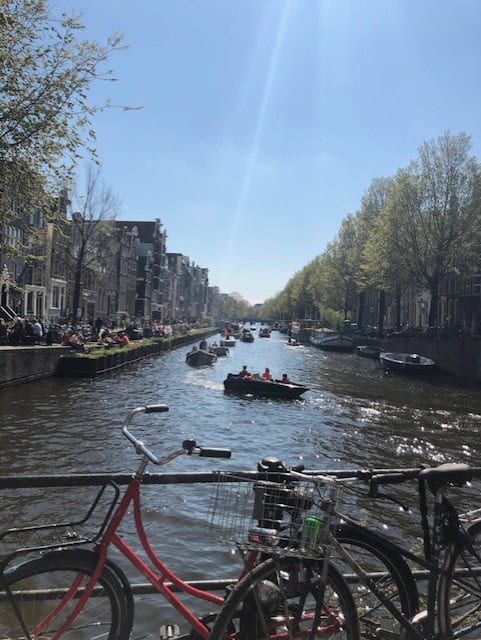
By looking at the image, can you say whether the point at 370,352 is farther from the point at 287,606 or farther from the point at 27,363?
the point at 287,606

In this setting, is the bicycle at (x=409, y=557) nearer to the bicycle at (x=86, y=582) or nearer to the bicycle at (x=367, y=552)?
the bicycle at (x=367, y=552)

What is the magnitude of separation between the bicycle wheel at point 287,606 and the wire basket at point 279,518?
0.30ft

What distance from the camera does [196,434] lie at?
771 inches

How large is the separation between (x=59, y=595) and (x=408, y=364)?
4184cm

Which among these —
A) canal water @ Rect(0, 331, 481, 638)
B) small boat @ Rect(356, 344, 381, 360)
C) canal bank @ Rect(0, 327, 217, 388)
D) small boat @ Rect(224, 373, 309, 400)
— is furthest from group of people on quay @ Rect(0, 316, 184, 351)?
small boat @ Rect(356, 344, 381, 360)

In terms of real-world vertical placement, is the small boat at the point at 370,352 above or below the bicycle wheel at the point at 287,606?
below

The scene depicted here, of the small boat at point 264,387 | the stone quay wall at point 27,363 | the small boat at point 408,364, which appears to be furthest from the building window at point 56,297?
the small boat at point 264,387

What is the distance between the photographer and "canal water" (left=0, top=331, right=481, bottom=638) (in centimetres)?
1002

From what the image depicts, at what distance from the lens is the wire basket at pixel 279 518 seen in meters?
2.92

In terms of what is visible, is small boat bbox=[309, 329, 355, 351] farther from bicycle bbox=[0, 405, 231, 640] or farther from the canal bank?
bicycle bbox=[0, 405, 231, 640]

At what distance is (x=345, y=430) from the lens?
21281mm

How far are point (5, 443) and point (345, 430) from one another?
36.6 feet

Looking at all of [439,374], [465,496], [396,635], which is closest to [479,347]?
[439,374]

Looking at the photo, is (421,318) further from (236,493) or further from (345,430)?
(236,493)
